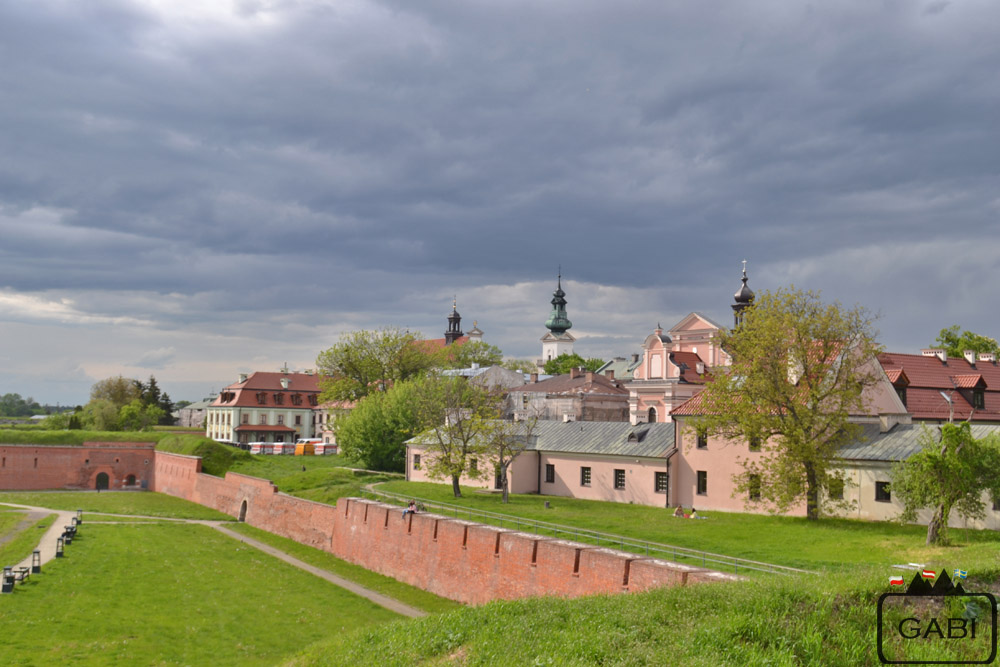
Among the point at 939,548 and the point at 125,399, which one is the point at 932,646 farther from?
the point at 125,399

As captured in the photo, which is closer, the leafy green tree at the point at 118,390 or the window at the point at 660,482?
the window at the point at 660,482

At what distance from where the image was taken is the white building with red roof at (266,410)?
9225 cm

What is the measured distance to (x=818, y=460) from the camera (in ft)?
103

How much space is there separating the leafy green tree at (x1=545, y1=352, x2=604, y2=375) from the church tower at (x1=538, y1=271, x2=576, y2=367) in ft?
7.37

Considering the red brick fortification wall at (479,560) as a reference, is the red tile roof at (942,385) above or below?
above

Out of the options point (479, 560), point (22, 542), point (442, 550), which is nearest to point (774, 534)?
point (479, 560)

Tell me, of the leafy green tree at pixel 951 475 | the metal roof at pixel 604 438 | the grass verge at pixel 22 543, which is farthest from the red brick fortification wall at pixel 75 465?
the leafy green tree at pixel 951 475

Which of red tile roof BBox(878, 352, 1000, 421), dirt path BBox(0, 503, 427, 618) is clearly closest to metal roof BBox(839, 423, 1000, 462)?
red tile roof BBox(878, 352, 1000, 421)

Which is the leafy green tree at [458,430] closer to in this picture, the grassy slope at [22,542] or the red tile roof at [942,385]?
the grassy slope at [22,542]

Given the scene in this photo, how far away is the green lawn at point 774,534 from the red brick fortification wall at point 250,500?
285 inches

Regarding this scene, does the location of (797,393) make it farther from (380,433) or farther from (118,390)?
(118,390)

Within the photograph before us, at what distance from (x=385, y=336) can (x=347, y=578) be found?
41.7 meters

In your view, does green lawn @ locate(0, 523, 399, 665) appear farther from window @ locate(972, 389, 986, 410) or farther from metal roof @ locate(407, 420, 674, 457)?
window @ locate(972, 389, 986, 410)

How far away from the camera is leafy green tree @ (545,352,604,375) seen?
377 ft
